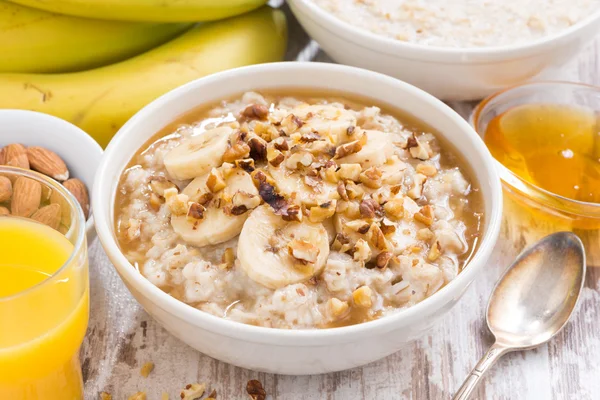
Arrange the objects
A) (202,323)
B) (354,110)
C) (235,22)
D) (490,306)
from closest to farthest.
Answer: (202,323), (490,306), (354,110), (235,22)

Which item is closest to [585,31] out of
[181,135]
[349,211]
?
[349,211]

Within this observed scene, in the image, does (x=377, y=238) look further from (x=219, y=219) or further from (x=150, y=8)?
(x=150, y=8)

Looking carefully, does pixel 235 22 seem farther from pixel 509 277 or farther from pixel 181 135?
pixel 509 277

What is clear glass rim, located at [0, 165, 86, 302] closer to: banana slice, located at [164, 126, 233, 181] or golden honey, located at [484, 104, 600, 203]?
banana slice, located at [164, 126, 233, 181]

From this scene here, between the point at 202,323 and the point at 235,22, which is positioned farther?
the point at 235,22

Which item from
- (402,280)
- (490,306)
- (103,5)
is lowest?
(490,306)

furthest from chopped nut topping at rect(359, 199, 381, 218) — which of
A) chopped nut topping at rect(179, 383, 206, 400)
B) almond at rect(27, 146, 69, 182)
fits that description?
almond at rect(27, 146, 69, 182)
